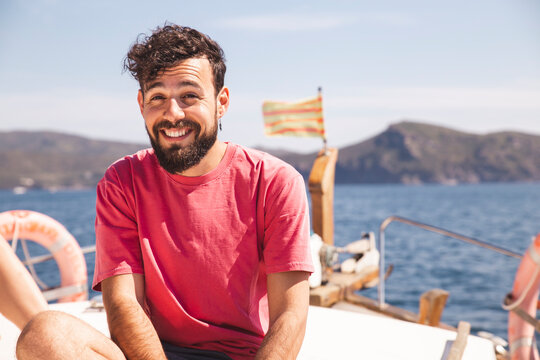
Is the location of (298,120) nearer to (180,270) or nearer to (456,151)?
(180,270)

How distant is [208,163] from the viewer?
182 centimetres

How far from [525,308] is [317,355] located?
1891 millimetres

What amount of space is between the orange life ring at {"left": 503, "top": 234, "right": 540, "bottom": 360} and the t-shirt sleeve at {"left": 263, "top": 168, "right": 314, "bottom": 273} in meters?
2.19

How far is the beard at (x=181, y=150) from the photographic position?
5.79ft

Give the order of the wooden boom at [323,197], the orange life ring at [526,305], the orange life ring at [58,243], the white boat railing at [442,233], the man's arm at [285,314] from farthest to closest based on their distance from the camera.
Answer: the orange life ring at [58,243], the wooden boom at [323,197], the white boat railing at [442,233], the orange life ring at [526,305], the man's arm at [285,314]

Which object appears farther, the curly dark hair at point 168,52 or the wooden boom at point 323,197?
the wooden boom at point 323,197

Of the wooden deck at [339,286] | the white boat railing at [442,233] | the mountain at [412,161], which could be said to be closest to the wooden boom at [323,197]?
the wooden deck at [339,286]

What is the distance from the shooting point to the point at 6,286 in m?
1.75

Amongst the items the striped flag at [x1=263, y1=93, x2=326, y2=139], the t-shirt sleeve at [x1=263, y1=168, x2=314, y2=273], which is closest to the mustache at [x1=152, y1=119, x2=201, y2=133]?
the t-shirt sleeve at [x1=263, y1=168, x2=314, y2=273]

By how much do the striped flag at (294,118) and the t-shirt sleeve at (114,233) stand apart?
13.6 feet

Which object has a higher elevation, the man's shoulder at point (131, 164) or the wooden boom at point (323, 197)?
the man's shoulder at point (131, 164)

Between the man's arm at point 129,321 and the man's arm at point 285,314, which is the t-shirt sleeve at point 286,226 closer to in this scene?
the man's arm at point 285,314

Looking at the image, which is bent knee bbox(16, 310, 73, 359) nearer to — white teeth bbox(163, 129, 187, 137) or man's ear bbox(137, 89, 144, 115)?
white teeth bbox(163, 129, 187, 137)

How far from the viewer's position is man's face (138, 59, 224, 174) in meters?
1.77
